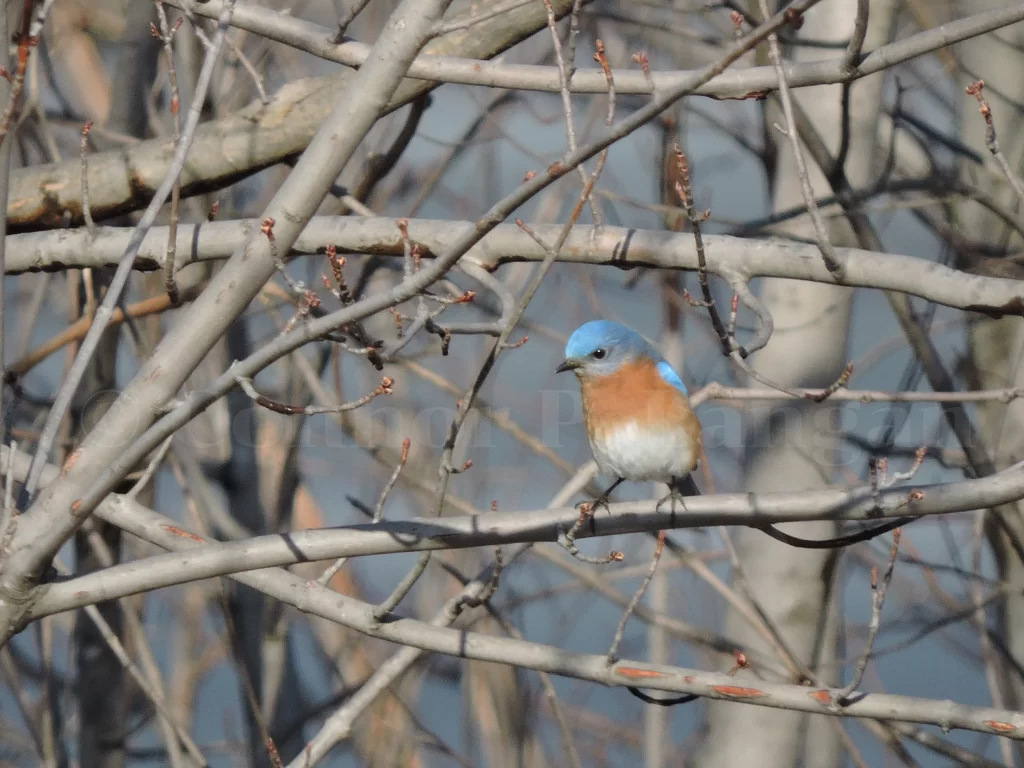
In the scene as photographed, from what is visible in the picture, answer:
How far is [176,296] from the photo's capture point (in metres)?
2.98

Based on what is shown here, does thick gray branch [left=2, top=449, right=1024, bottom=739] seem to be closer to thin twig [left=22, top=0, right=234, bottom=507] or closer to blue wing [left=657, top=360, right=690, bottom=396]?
thin twig [left=22, top=0, right=234, bottom=507]

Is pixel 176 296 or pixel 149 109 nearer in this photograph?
pixel 176 296

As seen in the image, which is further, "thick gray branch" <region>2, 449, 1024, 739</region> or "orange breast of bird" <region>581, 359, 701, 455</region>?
"orange breast of bird" <region>581, 359, 701, 455</region>

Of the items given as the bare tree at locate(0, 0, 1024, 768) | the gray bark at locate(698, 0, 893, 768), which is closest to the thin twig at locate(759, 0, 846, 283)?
the bare tree at locate(0, 0, 1024, 768)

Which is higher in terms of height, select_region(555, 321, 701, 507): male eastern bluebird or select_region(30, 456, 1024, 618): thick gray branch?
select_region(555, 321, 701, 507): male eastern bluebird

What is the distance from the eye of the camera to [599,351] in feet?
12.9

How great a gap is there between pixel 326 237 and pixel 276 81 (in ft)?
10.2

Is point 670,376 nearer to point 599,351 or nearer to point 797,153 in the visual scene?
point 599,351

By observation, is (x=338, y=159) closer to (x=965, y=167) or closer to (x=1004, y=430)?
(x=1004, y=430)

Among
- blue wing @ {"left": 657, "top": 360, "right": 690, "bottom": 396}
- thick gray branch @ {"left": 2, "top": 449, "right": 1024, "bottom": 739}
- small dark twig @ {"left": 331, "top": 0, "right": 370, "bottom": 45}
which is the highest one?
small dark twig @ {"left": 331, "top": 0, "right": 370, "bottom": 45}

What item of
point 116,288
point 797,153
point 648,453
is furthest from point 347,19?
point 648,453

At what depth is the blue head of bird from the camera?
3.93m

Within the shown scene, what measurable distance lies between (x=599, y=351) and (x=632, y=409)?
27 cm

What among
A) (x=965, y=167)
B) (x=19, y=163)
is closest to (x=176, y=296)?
(x=19, y=163)
